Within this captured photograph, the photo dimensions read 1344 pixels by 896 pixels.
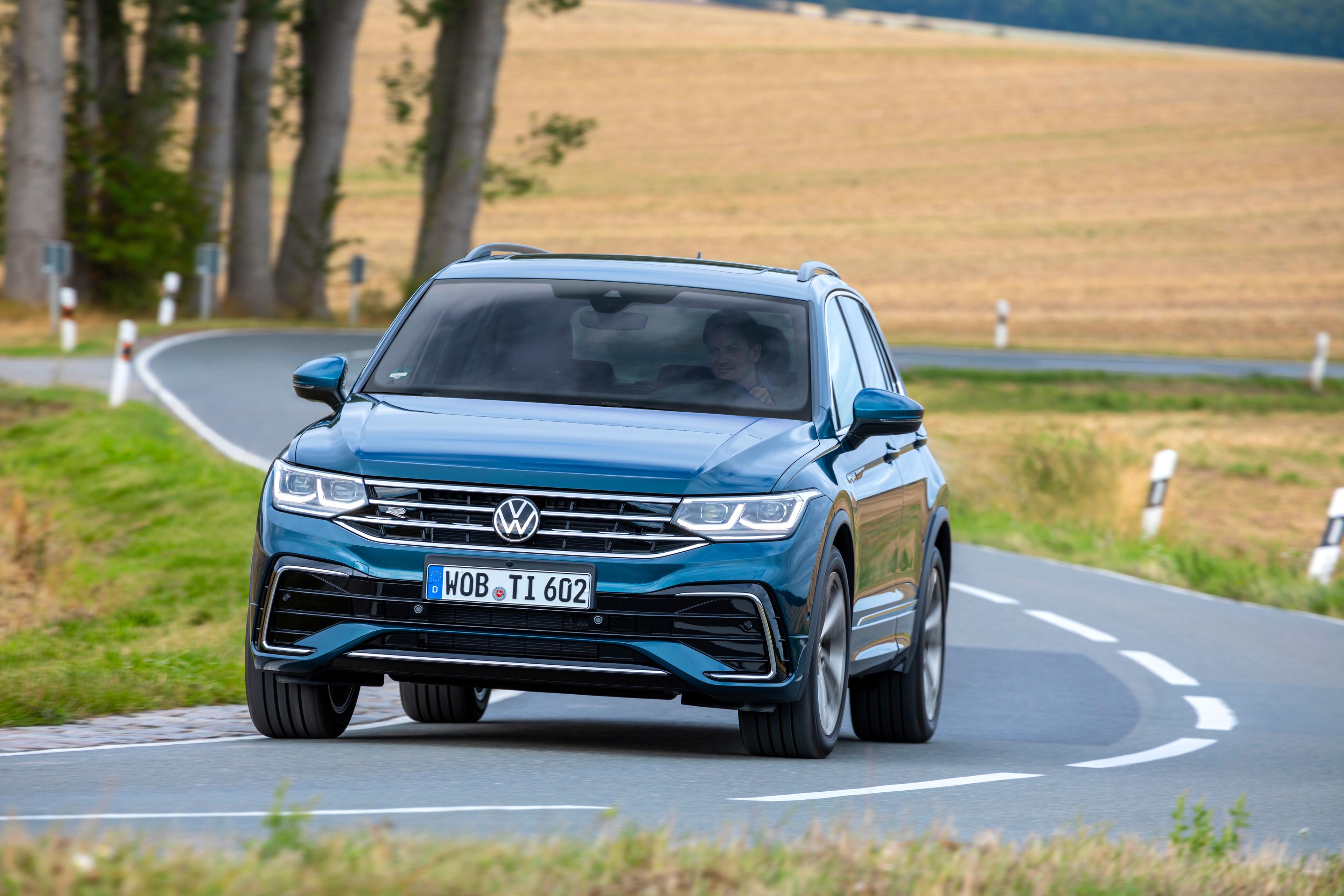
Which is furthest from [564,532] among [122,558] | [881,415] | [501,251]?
[122,558]

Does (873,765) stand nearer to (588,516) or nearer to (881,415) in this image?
(881,415)

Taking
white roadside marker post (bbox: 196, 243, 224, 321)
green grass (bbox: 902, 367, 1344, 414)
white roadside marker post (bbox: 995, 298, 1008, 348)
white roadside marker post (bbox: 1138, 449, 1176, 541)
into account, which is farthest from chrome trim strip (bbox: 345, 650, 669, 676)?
white roadside marker post (bbox: 995, 298, 1008, 348)

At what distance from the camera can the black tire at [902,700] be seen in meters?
9.21

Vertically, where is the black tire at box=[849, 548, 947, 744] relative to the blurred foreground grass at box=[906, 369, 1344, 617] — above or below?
above

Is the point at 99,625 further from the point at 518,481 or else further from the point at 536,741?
the point at 518,481

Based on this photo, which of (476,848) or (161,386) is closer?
(476,848)

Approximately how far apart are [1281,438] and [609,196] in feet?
150

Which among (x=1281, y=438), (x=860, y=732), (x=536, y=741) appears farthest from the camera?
(x=1281, y=438)

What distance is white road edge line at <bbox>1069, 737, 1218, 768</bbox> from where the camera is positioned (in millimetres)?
8672

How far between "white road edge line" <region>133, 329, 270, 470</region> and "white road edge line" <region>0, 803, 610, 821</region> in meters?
10.6

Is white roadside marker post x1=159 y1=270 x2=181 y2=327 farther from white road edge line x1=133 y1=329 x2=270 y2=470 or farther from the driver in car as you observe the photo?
the driver in car

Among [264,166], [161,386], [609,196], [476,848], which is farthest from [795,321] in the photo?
[609,196]

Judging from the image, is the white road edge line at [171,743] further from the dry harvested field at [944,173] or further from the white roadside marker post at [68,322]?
the dry harvested field at [944,173]

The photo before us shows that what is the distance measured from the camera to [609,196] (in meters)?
75.1
